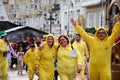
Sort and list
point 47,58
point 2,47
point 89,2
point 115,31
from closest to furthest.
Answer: point 115,31
point 47,58
point 2,47
point 89,2

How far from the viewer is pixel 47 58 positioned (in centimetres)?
1222

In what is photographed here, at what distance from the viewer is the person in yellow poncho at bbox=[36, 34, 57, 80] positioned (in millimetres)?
12125

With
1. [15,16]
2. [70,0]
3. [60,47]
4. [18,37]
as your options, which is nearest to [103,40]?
[60,47]

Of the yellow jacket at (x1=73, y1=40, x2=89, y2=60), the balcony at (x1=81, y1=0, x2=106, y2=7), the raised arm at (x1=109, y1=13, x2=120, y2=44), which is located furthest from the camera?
the balcony at (x1=81, y1=0, x2=106, y2=7)

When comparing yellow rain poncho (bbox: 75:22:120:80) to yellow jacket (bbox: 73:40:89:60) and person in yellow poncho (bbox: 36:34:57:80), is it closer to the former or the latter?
person in yellow poncho (bbox: 36:34:57:80)

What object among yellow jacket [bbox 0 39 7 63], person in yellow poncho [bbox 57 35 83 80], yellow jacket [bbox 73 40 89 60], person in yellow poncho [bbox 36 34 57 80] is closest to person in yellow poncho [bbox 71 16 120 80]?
person in yellow poncho [bbox 57 35 83 80]

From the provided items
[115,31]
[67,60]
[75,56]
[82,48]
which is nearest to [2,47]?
[82,48]

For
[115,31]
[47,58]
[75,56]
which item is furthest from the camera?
[47,58]

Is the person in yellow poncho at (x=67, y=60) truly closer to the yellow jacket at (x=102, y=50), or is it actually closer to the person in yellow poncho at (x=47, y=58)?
the yellow jacket at (x=102, y=50)

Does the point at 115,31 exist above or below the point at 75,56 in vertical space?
above

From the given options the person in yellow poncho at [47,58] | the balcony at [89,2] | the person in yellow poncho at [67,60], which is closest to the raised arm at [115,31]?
the person in yellow poncho at [67,60]

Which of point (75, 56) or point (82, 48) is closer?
point (75, 56)

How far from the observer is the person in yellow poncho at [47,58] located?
39.8 ft

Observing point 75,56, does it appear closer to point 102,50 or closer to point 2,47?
point 102,50
